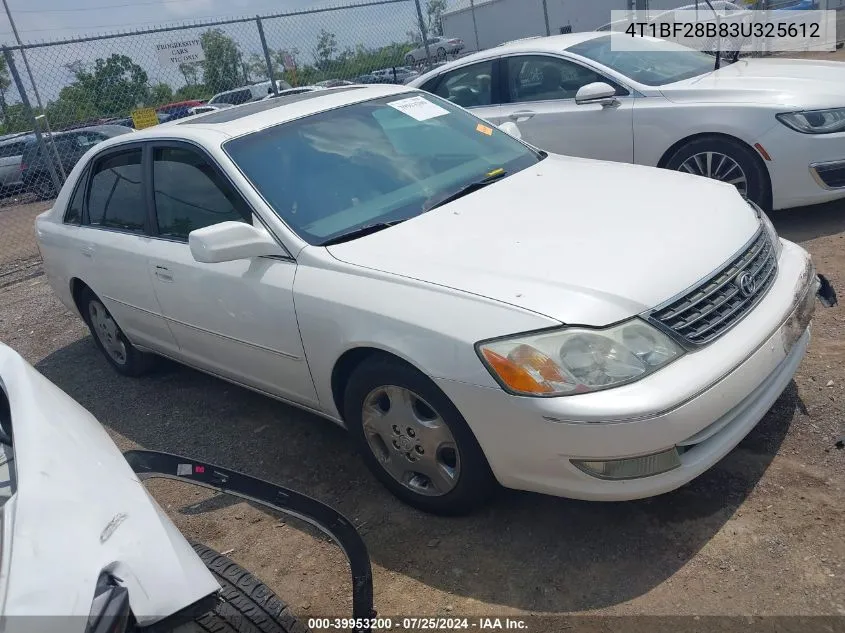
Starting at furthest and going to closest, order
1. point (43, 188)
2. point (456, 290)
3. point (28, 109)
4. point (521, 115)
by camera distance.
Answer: point (43, 188)
point (28, 109)
point (521, 115)
point (456, 290)

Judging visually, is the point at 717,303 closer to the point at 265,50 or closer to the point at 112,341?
the point at 112,341

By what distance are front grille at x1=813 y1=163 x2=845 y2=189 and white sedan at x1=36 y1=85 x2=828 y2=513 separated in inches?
83.5

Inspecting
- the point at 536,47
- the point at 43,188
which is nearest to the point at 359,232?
the point at 536,47

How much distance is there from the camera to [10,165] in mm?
14930

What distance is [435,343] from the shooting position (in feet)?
8.20

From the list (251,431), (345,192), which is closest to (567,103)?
(345,192)

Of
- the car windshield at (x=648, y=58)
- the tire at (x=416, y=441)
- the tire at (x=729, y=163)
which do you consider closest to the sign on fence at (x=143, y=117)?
the car windshield at (x=648, y=58)

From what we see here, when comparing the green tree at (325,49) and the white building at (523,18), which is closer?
the green tree at (325,49)

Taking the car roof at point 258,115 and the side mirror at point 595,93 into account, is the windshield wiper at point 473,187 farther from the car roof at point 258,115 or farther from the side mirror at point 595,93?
the side mirror at point 595,93

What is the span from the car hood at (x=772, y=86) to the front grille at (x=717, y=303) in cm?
281

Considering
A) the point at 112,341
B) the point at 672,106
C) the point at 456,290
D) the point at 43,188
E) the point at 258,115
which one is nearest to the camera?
the point at 456,290

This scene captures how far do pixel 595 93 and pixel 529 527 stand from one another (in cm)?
385

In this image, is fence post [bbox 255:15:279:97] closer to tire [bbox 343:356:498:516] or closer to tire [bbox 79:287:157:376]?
Answer: tire [bbox 79:287:157:376]

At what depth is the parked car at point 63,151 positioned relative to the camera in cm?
1170
